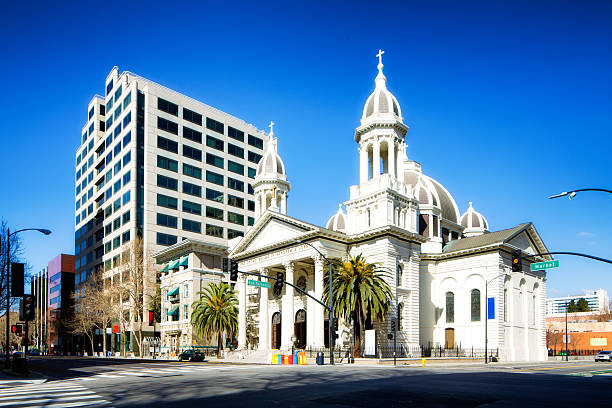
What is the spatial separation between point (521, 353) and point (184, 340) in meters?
43.6

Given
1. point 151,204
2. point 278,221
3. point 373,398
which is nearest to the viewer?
point 373,398

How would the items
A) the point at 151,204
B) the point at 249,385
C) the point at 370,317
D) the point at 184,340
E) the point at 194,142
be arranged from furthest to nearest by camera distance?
1. the point at 194,142
2. the point at 151,204
3. the point at 184,340
4. the point at 370,317
5. the point at 249,385

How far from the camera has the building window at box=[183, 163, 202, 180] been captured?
3837 inches

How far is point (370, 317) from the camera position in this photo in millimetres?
53125

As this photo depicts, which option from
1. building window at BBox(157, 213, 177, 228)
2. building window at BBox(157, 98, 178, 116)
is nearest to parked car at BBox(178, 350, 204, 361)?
building window at BBox(157, 213, 177, 228)

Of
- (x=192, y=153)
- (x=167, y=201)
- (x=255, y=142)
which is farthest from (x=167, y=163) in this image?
(x=255, y=142)

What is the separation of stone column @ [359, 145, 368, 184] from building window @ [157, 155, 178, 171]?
4175 cm

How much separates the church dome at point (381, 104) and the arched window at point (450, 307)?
68.3ft

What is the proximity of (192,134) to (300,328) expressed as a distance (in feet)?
156

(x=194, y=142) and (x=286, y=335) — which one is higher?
(x=194, y=142)

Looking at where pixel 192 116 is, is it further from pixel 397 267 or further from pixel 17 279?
pixel 17 279

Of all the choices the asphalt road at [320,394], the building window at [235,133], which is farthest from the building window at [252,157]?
the asphalt road at [320,394]

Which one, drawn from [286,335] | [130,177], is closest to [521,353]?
[286,335]

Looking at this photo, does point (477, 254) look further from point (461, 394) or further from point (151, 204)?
point (151, 204)
